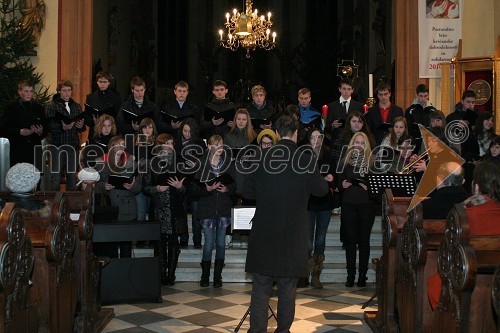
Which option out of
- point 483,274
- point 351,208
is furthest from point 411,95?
point 483,274

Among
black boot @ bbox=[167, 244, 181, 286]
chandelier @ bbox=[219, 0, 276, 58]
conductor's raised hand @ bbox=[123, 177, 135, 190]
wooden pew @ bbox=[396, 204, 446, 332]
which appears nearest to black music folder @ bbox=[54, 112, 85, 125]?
conductor's raised hand @ bbox=[123, 177, 135, 190]

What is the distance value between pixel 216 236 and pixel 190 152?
1107 millimetres

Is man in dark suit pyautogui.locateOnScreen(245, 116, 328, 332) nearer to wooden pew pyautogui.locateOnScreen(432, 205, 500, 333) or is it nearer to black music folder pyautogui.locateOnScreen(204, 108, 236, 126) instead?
wooden pew pyautogui.locateOnScreen(432, 205, 500, 333)

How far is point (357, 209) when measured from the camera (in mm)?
8094

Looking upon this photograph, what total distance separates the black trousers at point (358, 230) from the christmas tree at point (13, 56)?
507 cm

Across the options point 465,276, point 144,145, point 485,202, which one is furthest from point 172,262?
point 465,276

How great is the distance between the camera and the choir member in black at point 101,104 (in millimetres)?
9234

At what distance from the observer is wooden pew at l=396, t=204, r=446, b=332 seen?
4996mm

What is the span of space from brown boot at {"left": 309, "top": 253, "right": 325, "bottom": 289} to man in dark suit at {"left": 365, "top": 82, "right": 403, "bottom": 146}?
6.80ft

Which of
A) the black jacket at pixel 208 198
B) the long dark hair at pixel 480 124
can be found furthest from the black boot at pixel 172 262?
the long dark hair at pixel 480 124

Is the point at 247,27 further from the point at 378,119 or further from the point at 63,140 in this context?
the point at 63,140

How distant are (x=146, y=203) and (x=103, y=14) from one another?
8671 mm

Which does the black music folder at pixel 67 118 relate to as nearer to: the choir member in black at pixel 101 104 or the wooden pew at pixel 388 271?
the choir member in black at pixel 101 104

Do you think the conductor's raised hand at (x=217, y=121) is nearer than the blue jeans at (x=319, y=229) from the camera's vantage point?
No
